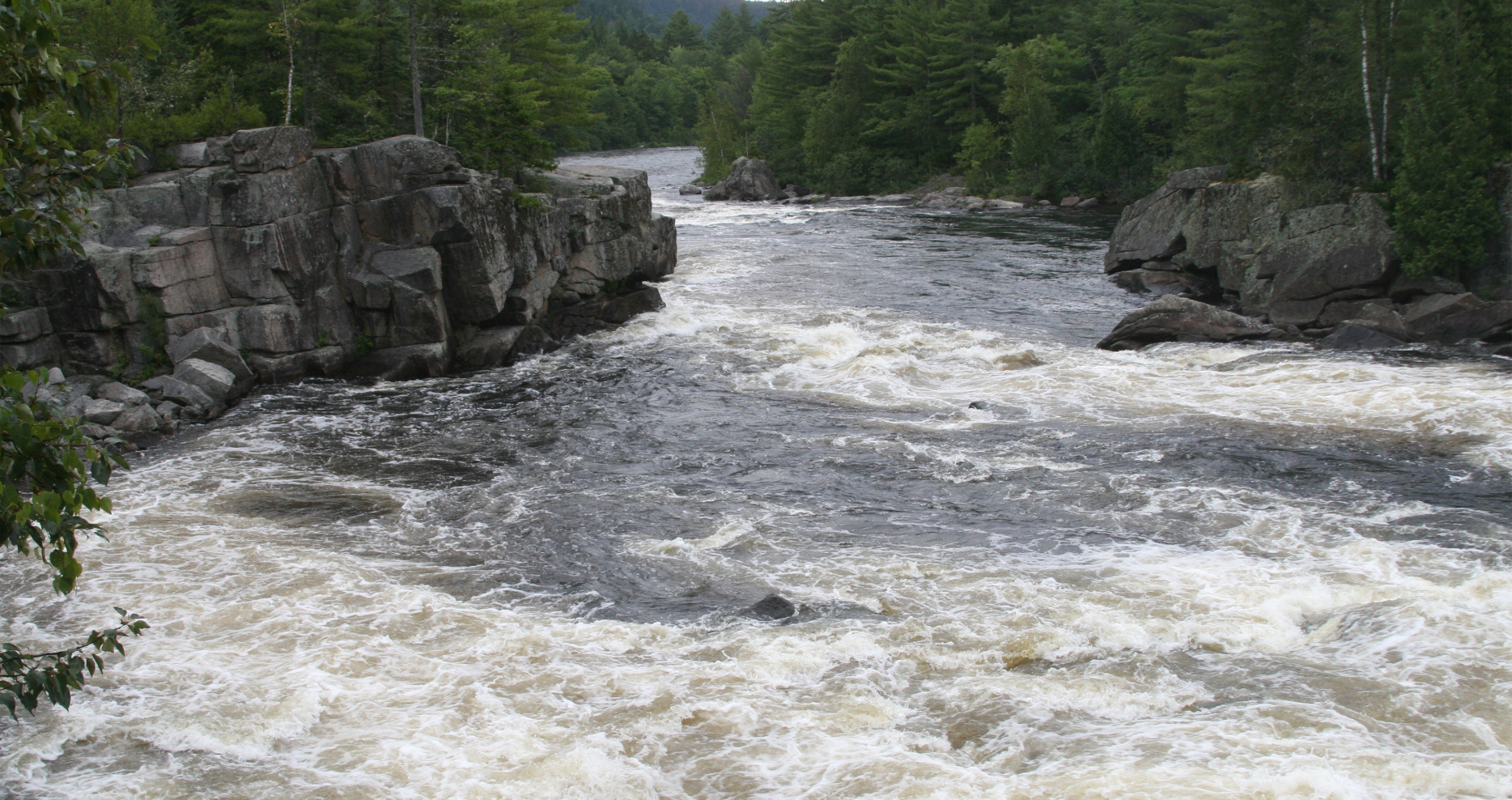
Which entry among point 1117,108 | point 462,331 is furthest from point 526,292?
point 1117,108

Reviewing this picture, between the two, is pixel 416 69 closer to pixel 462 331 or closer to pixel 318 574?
pixel 462 331

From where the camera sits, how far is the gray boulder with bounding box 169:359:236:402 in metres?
19.3

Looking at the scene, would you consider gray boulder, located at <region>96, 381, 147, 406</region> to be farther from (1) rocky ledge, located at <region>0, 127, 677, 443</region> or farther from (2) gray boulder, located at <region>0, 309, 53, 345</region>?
(2) gray boulder, located at <region>0, 309, 53, 345</region>

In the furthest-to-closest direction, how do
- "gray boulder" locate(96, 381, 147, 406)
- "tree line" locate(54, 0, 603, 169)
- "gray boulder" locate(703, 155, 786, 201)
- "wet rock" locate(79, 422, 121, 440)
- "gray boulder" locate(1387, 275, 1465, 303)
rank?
"gray boulder" locate(703, 155, 786, 201)
"gray boulder" locate(1387, 275, 1465, 303)
"tree line" locate(54, 0, 603, 169)
"gray boulder" locate(96, 381, 147, 406)
"wet rock" locate(79, 422, 121, 440)

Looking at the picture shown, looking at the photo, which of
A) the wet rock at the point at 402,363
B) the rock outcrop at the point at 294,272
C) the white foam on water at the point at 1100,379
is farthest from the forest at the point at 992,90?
the wet rock at the point at 402,363

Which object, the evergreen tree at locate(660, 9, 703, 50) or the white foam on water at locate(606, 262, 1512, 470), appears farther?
the evergreen tree at locate(660, 9, 703, 50)

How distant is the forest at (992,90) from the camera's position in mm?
23359

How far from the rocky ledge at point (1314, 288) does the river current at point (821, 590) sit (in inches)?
72.4

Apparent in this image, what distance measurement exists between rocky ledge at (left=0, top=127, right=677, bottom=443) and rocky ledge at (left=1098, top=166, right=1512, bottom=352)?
45.7 feet

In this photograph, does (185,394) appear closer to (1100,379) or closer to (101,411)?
(101,411)

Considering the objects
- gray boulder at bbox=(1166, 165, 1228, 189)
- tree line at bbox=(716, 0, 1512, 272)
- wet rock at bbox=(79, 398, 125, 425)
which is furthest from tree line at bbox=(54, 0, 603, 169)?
tree line at bbox=(716, 0, 1512, 272)

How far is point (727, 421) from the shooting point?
18922 millimetres

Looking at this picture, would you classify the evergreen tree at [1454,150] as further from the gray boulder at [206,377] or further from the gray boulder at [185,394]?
the gray boulder at [185,394]

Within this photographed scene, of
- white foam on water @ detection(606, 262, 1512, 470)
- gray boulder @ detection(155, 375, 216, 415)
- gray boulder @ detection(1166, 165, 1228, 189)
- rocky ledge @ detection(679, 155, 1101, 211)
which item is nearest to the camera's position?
white foam on water @ detection(606, 262, 1512, 470)
